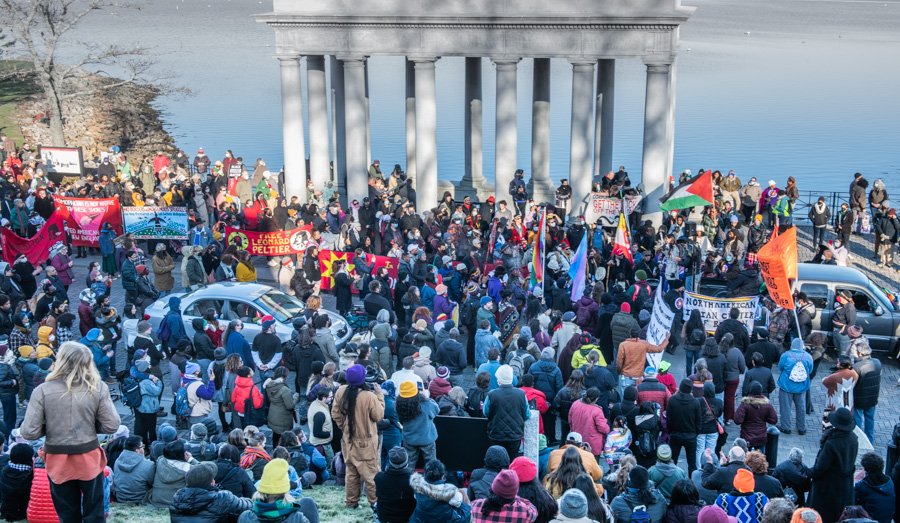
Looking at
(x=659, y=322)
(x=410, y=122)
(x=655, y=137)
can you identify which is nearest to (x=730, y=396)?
(x=659, y=322)

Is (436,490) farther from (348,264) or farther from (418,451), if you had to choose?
(348,264)

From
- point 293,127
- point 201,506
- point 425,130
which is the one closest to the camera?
point 201,506

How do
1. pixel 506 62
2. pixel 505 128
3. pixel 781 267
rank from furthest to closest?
pixel 505 128, pixel 506 62, pixel 781 267

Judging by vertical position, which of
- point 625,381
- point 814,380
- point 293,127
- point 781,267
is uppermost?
point 293,127

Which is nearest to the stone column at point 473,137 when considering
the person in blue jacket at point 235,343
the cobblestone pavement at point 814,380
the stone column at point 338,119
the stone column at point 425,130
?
the stone column at point 425,130

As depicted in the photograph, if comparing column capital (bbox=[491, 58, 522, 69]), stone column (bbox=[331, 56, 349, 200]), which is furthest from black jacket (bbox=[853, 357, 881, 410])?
stone column (bbox=[331, 56, 349, 200])

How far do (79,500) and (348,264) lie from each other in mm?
13601

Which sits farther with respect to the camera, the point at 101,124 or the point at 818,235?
the point at 101,124

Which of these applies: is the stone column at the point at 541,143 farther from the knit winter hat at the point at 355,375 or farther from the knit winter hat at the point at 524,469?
the knit winter hat at the point at 524,469

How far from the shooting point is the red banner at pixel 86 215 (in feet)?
83.7

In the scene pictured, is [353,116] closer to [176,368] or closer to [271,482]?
[176,368]

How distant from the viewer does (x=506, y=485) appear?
8859 millimetres

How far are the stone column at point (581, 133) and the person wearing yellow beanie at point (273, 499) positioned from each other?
67.3ft

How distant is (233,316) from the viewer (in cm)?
Answer: 1855
